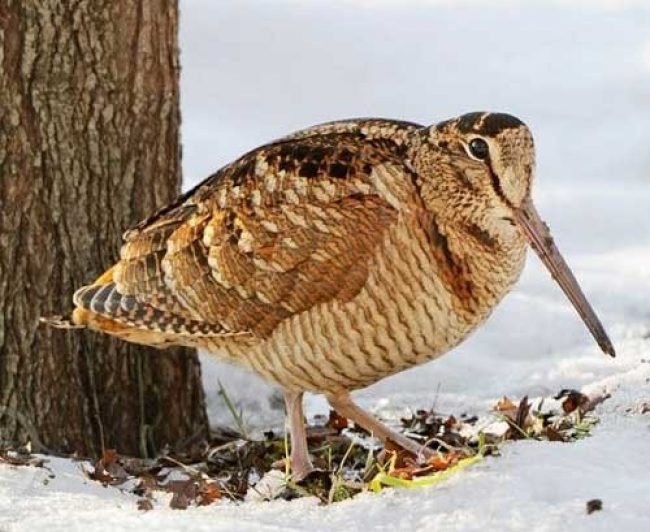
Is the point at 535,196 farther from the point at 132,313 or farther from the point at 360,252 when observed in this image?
the point at 360,252

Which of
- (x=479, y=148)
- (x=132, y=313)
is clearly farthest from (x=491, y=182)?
(x=132, y=313)

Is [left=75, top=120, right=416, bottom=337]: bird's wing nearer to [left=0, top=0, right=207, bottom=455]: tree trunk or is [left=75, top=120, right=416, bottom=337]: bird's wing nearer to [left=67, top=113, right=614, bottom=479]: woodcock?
[left=67, top=113, right=614, bottom=479]: woodcock

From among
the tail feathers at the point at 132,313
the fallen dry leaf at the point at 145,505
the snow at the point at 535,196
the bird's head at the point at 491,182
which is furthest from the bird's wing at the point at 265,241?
the fallen dry leaf at the point at 145,505

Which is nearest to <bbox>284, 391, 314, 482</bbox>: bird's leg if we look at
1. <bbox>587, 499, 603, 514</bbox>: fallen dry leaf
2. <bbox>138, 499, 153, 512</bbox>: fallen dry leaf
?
<bbox>138, 499, 153, 512</bbox>: fallen dry leaf

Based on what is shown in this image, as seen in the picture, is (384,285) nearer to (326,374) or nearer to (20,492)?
(326,374)

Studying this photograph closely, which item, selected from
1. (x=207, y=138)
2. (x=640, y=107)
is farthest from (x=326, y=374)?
(x=640, y=107)

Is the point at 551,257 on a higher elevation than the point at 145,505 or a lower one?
higher

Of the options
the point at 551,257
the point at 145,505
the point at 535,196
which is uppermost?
the point at 535,196
